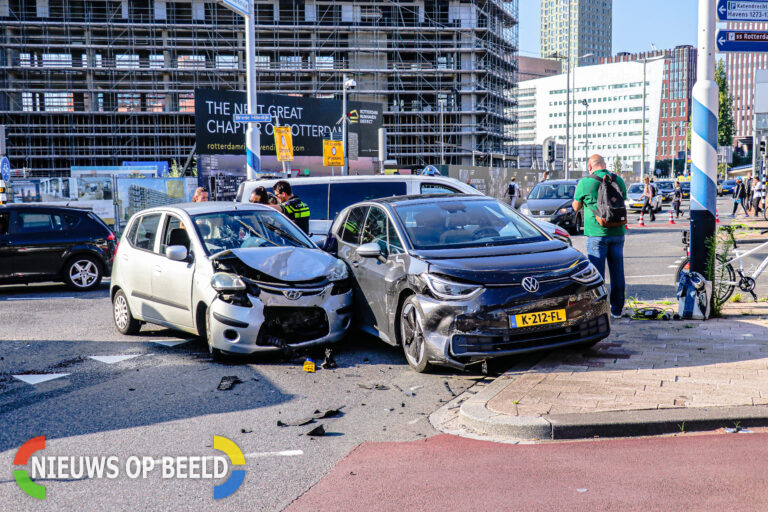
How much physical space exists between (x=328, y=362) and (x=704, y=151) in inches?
186

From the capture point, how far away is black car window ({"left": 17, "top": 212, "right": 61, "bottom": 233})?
13.8 metres

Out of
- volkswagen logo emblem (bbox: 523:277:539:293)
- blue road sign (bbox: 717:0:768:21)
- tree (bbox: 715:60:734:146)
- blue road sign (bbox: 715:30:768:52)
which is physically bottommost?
volkswagen logo emblem (bbox: 523:277:539:293)

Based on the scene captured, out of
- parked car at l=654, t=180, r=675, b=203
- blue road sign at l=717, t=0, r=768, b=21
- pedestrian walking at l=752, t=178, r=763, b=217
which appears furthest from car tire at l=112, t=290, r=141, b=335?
parked car at l=654, t=180, r=675, b=203

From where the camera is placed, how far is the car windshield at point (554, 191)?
80.2ft

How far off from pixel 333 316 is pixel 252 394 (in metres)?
1.63

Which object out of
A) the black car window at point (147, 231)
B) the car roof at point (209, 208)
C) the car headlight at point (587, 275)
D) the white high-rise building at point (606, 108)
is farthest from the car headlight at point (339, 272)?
the white high-rise building at point (606, 108)

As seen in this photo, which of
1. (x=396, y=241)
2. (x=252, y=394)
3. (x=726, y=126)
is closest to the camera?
(x=252, y=394)

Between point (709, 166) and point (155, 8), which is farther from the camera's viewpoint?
point (155, 8)

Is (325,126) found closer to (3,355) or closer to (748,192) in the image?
(748,192)

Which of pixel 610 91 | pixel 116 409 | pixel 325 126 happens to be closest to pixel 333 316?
pixel 116 409

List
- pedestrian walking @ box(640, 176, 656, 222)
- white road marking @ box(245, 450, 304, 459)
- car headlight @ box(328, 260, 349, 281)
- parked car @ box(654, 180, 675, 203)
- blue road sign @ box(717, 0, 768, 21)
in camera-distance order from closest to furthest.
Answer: white road marking @ box(245, 450, 304, 459) → car headlight @ box(328, 260, 349, 281) → blue road sign @ box(717, 0, 768, 21) → pedestrian walking @ box(640, 176, 656, 222) → parked car @ box(654, 180, 675, 203)

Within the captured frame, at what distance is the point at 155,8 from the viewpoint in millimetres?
74312

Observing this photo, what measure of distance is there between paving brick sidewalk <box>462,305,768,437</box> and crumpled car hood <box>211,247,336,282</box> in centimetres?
232

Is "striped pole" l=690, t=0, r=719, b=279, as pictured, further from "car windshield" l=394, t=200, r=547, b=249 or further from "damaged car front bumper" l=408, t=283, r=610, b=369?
"damaged car front bumper" l=408, t=283, r=610, b=369
